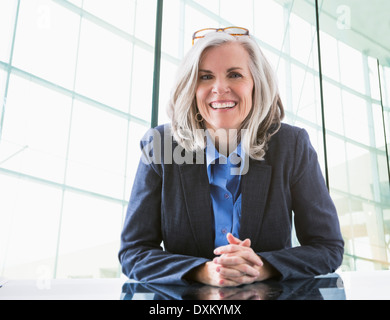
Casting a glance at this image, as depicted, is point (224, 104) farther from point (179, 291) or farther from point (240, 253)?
point (179, 291)

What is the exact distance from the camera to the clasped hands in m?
0.76

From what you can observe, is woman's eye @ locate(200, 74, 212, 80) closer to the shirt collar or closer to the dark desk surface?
the shirt collar

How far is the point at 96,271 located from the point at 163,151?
266 inches

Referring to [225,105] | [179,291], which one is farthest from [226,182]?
[179,291]

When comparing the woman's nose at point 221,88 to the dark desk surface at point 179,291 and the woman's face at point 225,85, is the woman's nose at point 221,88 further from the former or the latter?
the dark desk surface at point 179,291

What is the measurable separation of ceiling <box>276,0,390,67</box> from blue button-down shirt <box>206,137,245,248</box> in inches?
86.2

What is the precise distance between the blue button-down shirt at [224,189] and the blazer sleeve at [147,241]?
16 cm

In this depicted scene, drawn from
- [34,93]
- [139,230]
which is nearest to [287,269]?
[139,230]

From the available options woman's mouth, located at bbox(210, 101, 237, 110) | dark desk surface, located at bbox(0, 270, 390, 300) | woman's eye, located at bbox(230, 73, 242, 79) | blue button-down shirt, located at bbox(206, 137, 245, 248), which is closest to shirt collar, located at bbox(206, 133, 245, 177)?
blue button-down shirt, located at bbox(206, 137, 245, 248)

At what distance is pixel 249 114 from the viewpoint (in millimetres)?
1241

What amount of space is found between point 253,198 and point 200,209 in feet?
0.51

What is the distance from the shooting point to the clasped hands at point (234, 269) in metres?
0.76

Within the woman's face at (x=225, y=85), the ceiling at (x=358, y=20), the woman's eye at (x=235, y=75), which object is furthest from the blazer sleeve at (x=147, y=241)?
the ceiling at (x=358, y=20)

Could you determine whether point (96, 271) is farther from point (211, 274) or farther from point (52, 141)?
point (211, 274)
